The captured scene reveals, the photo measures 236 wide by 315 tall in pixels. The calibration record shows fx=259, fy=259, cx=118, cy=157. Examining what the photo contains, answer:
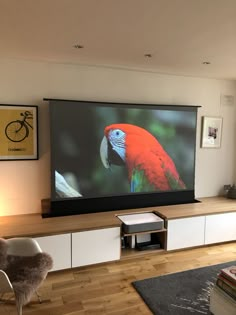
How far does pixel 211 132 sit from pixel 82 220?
2.29m

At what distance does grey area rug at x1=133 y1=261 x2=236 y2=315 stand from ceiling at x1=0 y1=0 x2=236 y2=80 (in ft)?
7.48

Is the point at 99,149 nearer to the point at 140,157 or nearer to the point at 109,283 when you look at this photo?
the point at 140,157

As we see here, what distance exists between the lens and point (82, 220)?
9.61 ft

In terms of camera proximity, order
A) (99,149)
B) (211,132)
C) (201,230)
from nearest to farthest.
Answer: (99,149), (201,230), (211,132)

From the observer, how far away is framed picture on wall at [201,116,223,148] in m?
3.79

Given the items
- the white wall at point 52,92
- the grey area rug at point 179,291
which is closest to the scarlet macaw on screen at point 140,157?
the white wall at point 52,92

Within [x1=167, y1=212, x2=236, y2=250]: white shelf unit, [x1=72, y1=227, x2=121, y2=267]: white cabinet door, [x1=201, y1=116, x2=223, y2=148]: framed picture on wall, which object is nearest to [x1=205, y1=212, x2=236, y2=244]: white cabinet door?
[x1=167, y1=212, x2=236, y2=250]: white shelf unit

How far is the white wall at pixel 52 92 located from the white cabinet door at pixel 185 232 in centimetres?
120

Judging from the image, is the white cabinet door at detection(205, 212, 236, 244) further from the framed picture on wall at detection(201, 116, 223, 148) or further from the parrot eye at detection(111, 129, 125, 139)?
the parrot eye at detection(111, 129, 125, 139)

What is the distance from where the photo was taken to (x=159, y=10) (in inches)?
64.9

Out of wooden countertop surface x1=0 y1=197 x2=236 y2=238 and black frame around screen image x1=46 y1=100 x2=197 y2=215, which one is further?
black frame around screen image x1=46 y1=100 x2=197 y2=215

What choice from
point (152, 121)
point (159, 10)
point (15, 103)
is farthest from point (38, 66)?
point (159, 10)

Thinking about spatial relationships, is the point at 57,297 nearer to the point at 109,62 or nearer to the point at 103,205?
the point at 103,205

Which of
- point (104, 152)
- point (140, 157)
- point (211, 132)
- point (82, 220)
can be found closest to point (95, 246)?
point (82, 220)
